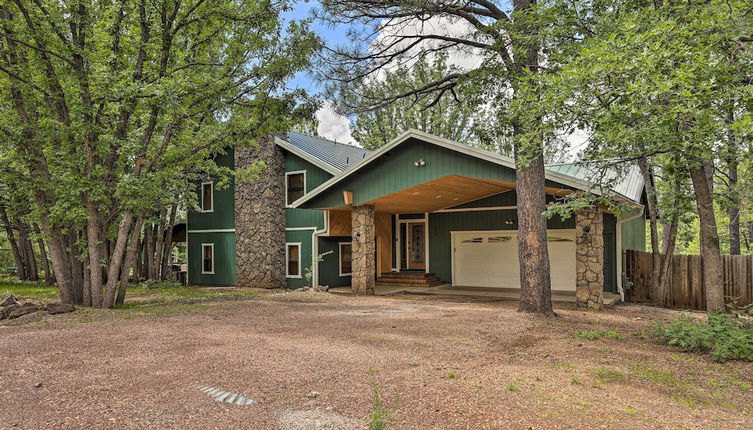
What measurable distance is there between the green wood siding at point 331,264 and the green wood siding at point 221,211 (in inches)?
141

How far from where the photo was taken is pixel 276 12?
9.27 m

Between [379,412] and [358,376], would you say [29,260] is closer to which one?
[358,376]

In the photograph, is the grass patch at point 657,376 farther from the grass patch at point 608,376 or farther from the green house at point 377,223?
the green house at point 377,223

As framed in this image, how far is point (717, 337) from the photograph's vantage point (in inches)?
204

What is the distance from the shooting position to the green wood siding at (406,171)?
977 cm

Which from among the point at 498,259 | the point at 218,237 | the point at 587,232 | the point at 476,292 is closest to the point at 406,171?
the point at 587,232

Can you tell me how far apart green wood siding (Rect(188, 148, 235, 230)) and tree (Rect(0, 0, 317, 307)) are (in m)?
5.98

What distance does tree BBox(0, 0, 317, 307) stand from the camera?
802 cm

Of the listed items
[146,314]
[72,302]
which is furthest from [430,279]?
[72,302]

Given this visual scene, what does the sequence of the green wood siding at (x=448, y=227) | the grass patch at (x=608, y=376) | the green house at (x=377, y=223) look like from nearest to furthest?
the grass patch at (x=608, y=376) < the green house at (x=377, y=223) < the green wood siding at (x=448, y=227)

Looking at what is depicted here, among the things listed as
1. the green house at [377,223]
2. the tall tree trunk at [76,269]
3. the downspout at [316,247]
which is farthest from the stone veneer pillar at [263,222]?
the tall tree trunk at [76,269]

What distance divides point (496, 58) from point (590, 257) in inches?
175

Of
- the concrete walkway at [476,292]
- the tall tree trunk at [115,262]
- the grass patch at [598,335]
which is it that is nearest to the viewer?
the grass patch at [598,335]

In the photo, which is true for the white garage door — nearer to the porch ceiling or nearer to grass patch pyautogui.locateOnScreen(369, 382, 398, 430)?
the porch ceiling
